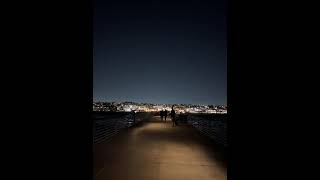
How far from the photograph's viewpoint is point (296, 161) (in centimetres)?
265

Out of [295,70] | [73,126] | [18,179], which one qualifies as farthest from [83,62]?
[295,70]

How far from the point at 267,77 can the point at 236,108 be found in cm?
71

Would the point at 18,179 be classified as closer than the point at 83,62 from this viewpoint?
Yes

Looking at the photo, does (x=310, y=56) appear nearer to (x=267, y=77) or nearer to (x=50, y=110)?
(x=267, y=77)

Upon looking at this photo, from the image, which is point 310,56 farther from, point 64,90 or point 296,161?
point 64,90

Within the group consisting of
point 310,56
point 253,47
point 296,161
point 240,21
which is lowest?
point 296,161

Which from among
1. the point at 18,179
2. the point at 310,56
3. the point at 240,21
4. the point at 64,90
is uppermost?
the point at 240,21

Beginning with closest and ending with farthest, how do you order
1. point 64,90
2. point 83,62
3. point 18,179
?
1. point 18,179
2. point 64,90
3. point 83,62

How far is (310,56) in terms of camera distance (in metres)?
2.53

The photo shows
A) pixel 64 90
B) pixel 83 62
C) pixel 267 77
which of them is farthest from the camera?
pixel 83 62

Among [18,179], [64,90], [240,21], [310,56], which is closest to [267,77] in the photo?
[310,56]

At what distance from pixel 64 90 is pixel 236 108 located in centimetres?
216

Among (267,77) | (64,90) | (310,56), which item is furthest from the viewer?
(64,90)

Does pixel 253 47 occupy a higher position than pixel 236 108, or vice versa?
pixel 253 47
